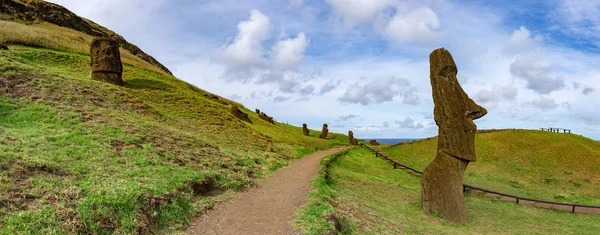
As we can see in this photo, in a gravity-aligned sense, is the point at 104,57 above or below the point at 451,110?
above

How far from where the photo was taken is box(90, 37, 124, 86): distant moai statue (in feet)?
87.4

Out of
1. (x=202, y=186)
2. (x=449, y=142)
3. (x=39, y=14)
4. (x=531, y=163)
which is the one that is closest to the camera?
(x=202, y=186)

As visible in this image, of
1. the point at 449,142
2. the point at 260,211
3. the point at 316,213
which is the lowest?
the point at 260,211

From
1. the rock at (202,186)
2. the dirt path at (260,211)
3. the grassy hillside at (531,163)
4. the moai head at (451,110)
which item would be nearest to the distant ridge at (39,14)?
the rock at (202,186)

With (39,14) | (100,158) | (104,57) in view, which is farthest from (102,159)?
(39,14)

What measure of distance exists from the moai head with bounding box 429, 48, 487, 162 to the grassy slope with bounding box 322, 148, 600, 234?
2.97 meters

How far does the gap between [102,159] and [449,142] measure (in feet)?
41.8

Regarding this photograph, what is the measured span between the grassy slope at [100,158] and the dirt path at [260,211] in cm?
64

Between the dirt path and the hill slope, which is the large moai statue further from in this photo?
the hill slope

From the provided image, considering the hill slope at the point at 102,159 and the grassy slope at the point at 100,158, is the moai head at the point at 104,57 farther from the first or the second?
the grassy slope at the point at 100,158

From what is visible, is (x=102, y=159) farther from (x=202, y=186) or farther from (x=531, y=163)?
(x=531, y=163)

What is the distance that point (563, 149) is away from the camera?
101 ft

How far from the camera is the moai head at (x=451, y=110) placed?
14.3m

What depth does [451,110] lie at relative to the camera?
48.0 ft
